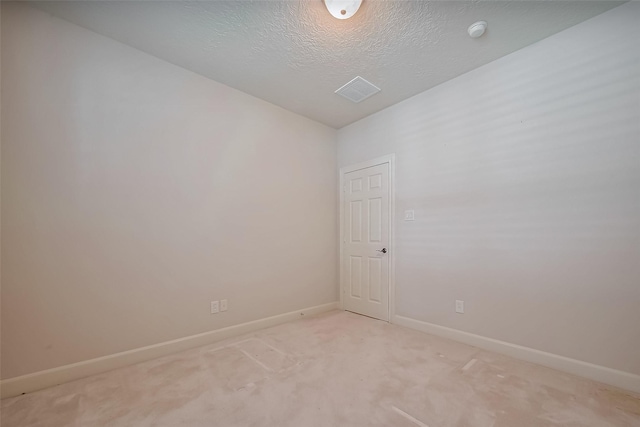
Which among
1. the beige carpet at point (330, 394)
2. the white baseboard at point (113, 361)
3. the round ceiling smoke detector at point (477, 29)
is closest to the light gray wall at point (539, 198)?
the beige carpet at point (330, 394)

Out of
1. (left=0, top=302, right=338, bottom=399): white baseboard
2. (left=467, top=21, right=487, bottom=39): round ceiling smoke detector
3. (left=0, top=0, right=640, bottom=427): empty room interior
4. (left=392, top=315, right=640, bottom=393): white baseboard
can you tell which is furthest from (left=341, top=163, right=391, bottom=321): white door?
(left=467, top=21, right=487, bottom=39): round ceiling smoke detector

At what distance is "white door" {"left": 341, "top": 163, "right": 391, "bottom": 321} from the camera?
326 cm

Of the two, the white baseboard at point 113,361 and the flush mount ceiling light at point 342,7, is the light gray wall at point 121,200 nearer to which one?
the white baseboard at point 113,361

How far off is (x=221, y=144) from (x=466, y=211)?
2691mm

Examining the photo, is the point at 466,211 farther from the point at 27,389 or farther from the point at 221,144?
the point at 27,389

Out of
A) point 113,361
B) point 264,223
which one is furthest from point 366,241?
point 113,361

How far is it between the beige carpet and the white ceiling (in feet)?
8.97

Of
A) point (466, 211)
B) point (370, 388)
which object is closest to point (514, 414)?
point (370, 388)

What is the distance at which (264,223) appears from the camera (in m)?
3.08

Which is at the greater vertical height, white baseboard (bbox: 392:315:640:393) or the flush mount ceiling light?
the flush mount ceiling light

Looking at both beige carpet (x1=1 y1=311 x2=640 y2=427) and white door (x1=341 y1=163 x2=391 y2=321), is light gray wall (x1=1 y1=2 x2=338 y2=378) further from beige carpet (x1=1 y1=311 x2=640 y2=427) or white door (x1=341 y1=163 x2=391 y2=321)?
white door (x1=341 y1=163 x2=391 y2=321)

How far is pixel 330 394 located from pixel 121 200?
2.27 m

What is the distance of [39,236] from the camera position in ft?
6.04

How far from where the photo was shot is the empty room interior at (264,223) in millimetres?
1734
